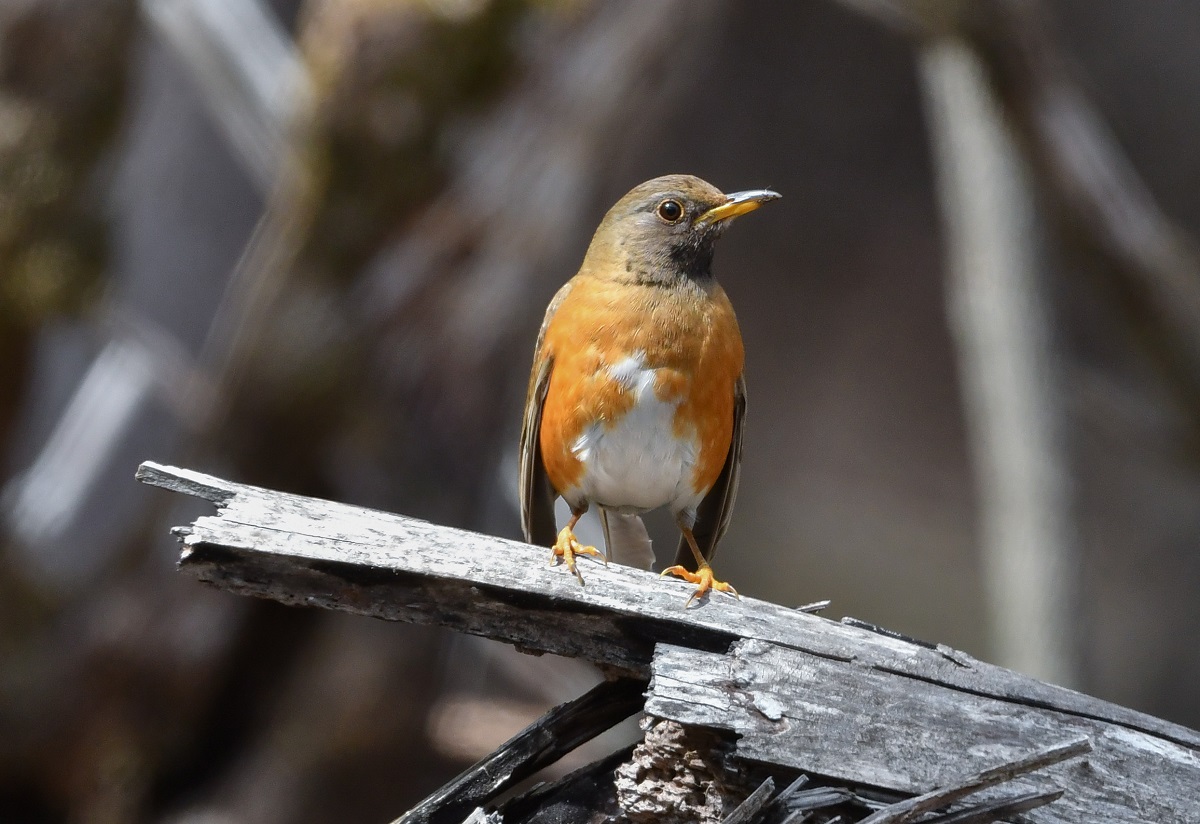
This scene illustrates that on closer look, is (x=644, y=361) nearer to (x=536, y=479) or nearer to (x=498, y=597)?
(x=536, y=479)

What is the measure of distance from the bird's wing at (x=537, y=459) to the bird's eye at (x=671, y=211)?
44 centimetres

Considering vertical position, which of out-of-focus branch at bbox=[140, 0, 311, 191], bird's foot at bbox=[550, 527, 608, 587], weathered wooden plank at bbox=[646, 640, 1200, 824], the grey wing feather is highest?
out-of-focus branch at bbox=[140, 0, 311, 191]

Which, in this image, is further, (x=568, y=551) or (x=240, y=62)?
(x=240, y=62)

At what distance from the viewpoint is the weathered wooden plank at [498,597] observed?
2926 millimetres

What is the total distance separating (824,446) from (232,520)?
28.5 feet

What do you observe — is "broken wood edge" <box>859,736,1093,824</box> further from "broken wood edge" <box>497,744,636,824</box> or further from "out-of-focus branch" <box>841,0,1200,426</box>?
"out-of-focus branch" <box>841,0,1200,426</box>

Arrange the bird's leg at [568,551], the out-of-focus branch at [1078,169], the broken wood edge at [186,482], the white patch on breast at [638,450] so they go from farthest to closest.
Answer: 1. the out-of-focus branch at [1078,169]
2. the white patch on breast at [638,450]
3. the bird's leg at [568,551]
4. the broken wood edge at [186,482]

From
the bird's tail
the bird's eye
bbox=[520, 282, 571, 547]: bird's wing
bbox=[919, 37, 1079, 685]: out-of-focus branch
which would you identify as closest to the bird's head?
the bird's eye

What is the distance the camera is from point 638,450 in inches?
158

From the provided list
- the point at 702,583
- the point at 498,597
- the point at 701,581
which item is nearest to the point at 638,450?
the point at 701,581

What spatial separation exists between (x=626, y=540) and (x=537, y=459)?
1.73 ft

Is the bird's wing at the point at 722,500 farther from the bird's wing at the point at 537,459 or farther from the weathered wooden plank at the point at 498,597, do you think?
the weathered wooden plank at the point at 498,597

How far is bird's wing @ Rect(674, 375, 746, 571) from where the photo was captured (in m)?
4.41

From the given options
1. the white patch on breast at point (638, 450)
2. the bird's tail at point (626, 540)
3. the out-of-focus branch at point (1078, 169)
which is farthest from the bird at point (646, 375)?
the out-of-focus branch at point (1078, 169)
